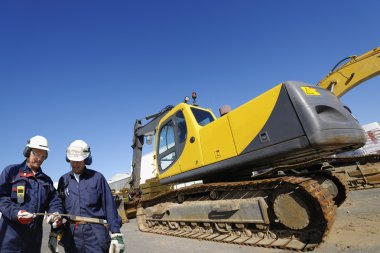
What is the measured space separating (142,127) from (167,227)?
4.09 metres

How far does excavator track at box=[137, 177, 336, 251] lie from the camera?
4383 mm

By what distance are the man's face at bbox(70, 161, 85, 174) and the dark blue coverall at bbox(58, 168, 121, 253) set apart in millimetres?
56

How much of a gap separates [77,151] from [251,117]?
3.22 m

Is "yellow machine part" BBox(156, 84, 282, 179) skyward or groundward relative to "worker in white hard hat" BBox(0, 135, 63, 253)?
skyward

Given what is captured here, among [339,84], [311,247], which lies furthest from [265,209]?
[339,84]

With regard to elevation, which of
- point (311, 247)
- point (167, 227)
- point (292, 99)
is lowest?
point (311, 247)

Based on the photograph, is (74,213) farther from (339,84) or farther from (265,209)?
(339,84)

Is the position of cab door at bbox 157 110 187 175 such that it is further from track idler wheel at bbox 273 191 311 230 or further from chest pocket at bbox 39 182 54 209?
chest pocket at bbox 39 182 54 209

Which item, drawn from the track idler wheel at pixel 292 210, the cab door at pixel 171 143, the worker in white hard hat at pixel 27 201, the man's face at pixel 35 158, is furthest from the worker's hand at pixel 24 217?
the cab door at pixel 171 143

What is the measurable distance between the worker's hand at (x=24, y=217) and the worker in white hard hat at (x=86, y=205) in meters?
0.43

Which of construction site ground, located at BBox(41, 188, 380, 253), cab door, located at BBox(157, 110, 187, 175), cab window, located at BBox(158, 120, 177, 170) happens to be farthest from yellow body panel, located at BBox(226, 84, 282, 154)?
cab window, located at BBox(158, 120, 177, 170)

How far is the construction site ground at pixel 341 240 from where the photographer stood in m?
4.16

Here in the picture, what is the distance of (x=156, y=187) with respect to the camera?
1110 centimetres

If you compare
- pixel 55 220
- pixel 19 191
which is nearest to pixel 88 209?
pixel 55 220
